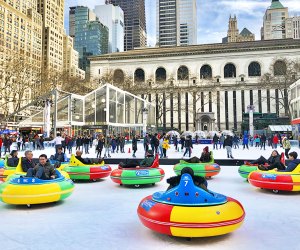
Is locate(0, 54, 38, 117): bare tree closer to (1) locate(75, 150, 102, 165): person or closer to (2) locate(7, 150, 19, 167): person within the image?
(2) locate(7, 150, 19, 167): person

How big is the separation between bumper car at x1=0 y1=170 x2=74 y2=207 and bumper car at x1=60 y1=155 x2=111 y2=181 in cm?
331

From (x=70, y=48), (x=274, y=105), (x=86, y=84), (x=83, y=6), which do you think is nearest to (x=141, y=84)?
(x=86, y=84)

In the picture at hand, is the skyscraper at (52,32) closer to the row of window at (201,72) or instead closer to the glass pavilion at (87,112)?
the row of window at (201,72)

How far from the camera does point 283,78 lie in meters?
58.8

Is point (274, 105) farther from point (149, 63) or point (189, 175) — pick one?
point (189, 175)

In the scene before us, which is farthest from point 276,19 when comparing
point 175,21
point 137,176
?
point 137,176

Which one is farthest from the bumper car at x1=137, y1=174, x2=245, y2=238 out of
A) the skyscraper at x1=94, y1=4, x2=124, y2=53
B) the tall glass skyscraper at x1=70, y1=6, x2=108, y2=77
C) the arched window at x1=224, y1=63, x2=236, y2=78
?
the skyscraper at x1=94, y1=4, x2=124, y2=53

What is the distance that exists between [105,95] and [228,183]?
92.6 ft

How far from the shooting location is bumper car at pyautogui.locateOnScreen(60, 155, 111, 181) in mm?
10289

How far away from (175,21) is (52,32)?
68.7 m

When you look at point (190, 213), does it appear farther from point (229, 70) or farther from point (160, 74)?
point (160, 74)

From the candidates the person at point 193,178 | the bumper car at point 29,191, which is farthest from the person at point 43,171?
the person at point 193,178

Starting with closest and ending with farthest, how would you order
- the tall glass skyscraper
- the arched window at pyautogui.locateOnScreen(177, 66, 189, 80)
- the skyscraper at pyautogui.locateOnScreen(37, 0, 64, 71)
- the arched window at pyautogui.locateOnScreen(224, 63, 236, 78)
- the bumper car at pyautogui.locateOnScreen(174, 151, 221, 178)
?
the bumper car at pyautogui.locateOnScreen(174, 151, 221, 178)
the arched window at pyautogui.locateOnScreen(224, 63, 236, 78)
the arched window at pyautogui.locateOnScreen(177, 66, 189, 80)
the skyscraper at pyautogui.locateOnScreen(37, 0, 64, 71)
the tall glass skyscraper

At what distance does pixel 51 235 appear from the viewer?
4.94m
